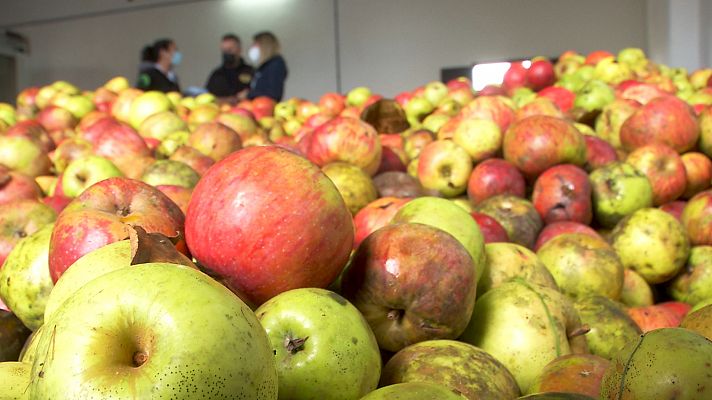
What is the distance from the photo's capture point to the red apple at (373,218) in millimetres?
1819

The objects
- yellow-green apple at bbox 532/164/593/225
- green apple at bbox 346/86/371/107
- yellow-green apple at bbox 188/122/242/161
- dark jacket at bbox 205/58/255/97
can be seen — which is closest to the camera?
yellow-green apple at bbox 532/164/593/225

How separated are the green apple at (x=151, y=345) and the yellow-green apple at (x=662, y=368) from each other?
20.8 inches

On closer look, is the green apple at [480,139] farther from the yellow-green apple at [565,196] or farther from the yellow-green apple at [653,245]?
the yellow-green apple at [653,245]

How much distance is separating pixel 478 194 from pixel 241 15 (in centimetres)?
1061

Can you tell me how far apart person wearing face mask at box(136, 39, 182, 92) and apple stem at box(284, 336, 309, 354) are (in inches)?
255

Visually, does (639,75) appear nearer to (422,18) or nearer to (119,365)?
(119,365)

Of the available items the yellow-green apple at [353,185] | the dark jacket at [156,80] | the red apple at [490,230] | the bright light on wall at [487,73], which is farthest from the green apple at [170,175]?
the bright light on wall at [487,73]

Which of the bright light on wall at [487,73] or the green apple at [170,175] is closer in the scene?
the green apple at [170,175]

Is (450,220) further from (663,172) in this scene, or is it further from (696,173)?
(696,173)

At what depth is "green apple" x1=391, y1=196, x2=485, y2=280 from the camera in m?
1.57

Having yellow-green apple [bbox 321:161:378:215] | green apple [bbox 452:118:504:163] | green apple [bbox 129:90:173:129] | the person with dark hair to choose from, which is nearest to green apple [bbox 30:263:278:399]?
yellow-green apple [bbox 321:161:378:215]

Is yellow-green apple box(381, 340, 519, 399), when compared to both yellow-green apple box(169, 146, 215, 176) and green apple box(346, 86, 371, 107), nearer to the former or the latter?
yellow-green apple box(169, 146, 215, 176)

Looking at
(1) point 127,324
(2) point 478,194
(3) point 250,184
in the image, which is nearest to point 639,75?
(2) point 478,194

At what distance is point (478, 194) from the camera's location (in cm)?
274
